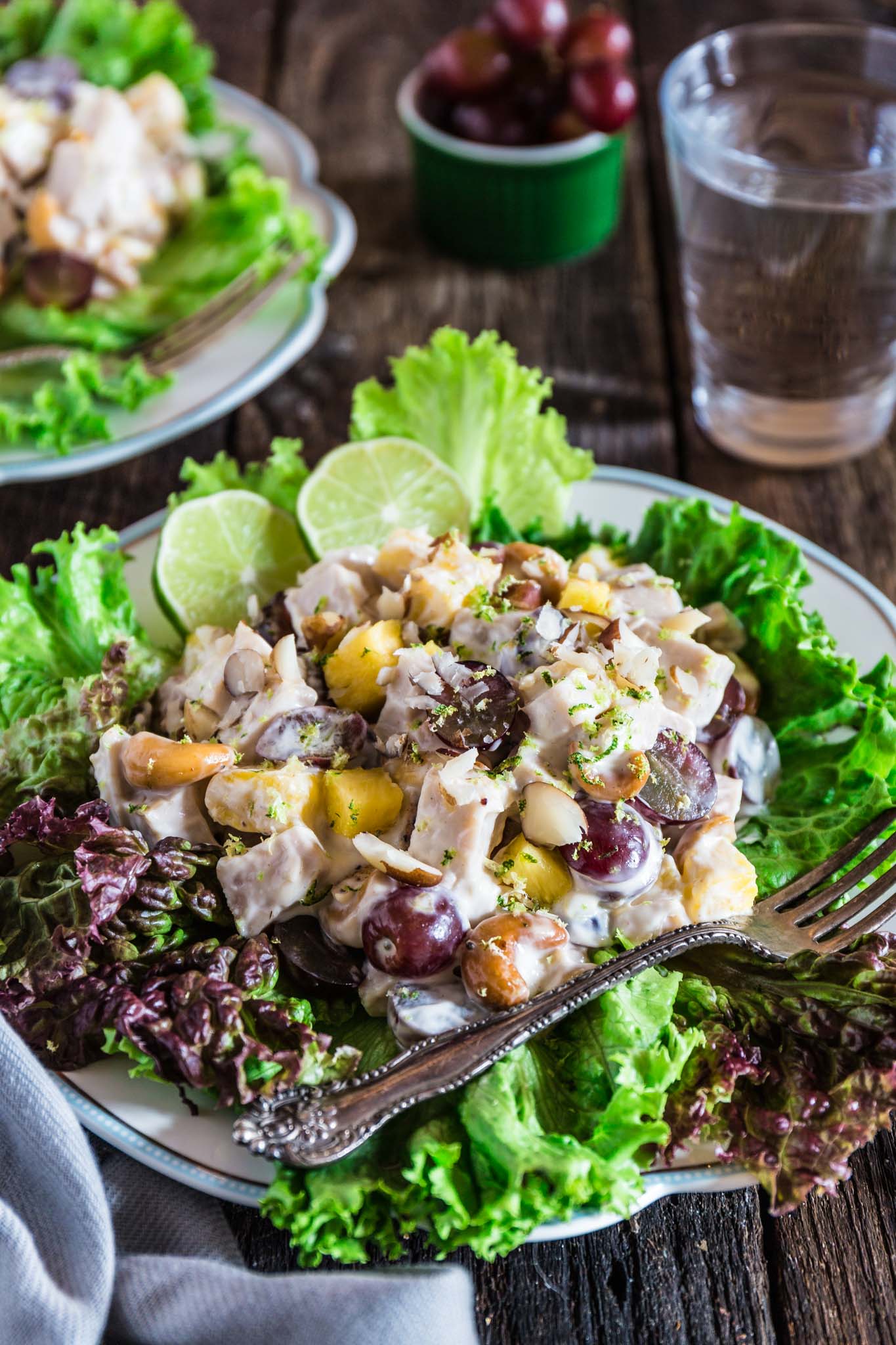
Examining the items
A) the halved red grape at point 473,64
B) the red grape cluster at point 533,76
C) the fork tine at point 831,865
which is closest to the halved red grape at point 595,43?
the red grape cluster at point 533,76

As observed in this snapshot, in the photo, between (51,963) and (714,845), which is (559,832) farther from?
(51,963)

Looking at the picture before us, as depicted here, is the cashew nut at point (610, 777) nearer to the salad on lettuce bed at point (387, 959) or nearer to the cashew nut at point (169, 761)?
the salad on lettuce bed at point (387, 959)

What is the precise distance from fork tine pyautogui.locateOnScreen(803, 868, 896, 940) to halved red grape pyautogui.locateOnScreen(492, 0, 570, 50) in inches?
113

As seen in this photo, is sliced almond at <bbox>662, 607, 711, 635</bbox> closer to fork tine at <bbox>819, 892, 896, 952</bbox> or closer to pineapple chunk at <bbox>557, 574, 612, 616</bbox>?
pineapple chunk at <bbox>557, 574, 612, 616</bbox>

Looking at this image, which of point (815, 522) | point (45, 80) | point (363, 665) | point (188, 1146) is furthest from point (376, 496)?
point (45, 80)

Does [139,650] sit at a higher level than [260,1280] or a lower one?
higher

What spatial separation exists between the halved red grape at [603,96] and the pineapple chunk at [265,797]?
2.59 metres

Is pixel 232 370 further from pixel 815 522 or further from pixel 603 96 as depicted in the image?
pixel 815 522

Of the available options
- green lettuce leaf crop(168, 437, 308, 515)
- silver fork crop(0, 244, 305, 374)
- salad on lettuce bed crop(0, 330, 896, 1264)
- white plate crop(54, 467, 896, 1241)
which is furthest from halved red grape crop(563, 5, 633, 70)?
white plate crop(54, 467, 896, 1241)

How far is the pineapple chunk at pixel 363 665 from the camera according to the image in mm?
2297

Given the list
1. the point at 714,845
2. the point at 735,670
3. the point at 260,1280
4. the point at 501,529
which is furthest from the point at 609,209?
the point at 260,1280

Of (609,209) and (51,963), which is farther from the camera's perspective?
(609,209)

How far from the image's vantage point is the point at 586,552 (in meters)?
2.68

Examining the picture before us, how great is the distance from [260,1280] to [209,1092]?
0.26 meters
